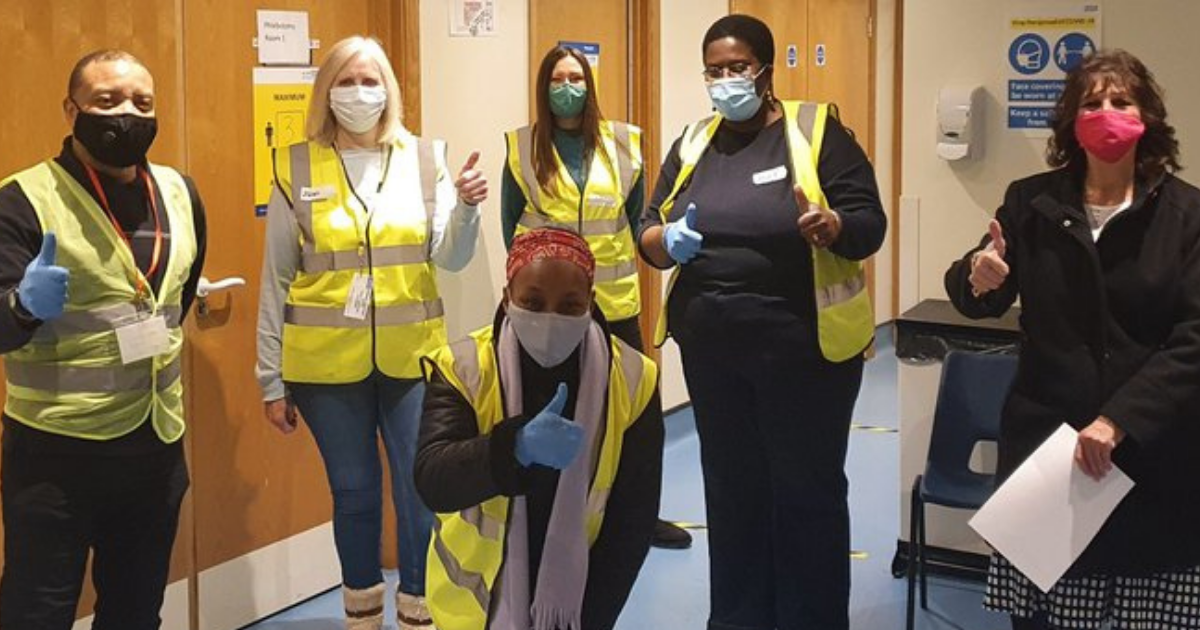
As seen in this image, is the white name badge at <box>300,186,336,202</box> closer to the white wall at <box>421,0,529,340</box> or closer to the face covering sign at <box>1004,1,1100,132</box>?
the white wall at <box>421,0,529,340</box>

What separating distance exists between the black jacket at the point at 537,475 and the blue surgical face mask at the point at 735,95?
3.19 ft

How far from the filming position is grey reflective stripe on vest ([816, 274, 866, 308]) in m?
3.16

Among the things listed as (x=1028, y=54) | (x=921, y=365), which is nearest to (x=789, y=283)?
(x=921, y=365)

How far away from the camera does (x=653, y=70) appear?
18.3 feet

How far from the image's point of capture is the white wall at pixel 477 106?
439cm

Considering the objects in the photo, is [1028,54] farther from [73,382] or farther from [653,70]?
[73,382]

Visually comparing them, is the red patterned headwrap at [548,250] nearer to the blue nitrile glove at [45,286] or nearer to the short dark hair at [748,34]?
the blue nitrile glove at [45,286]

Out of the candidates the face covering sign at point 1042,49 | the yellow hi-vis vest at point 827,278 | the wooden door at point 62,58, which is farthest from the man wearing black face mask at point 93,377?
the face covering sign at point 1042,49

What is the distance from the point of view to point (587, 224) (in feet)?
13.7

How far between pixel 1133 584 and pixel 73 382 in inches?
81.3

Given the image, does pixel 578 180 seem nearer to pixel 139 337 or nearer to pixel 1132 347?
pixel 139 337

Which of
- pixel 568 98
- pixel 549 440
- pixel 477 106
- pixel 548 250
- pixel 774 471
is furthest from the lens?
pixel 477 106

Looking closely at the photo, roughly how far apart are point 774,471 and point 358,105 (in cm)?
133

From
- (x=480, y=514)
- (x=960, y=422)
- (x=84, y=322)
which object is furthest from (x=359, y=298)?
(x=960, y=422)
